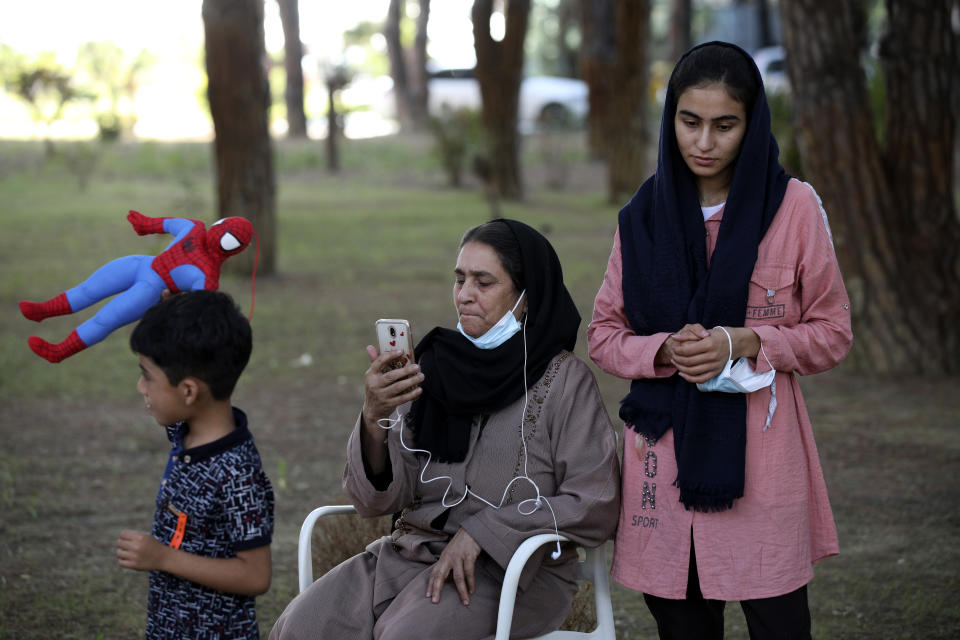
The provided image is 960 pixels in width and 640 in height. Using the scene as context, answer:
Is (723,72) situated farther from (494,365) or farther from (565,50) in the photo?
(565,50)

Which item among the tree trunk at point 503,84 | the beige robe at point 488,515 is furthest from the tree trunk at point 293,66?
the beige robe at point 488,515

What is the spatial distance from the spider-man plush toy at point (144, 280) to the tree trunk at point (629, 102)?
49.4ft

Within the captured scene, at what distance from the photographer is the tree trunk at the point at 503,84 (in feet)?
57.6

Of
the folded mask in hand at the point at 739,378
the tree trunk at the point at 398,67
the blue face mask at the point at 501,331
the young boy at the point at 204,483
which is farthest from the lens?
the tree trunk at the point at 398,67

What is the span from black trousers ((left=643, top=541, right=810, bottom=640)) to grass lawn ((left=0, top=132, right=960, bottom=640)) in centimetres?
123

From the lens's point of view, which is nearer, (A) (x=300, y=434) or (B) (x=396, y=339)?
(B) (x=396, y=339)

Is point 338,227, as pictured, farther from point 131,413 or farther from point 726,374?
point 726,374

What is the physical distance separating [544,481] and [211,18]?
918 cm

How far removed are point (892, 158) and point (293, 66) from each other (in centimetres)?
2409

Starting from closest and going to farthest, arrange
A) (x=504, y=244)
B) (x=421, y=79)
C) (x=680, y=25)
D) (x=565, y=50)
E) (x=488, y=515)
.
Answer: (x=488, y=515), (x=504, y=244), (x=680, y=25), (x=421, y=79), (x=565, y=50)

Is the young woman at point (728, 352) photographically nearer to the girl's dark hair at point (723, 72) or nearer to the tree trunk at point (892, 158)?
the girl's dark hair at point (723, 72)

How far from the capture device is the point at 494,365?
2.91 m

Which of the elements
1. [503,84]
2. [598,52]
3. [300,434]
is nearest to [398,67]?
[598,52]

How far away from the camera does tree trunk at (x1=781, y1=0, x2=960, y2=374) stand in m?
7.08
